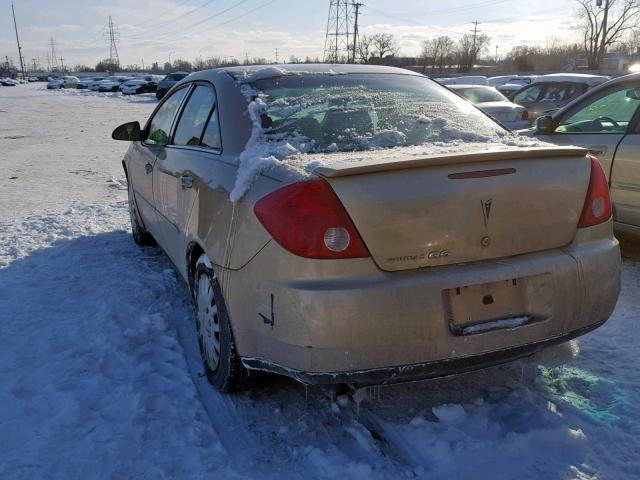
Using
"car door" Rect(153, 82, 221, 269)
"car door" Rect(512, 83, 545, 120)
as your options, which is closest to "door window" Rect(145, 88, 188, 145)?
"car door" Rect(153, 82, 221, 269)

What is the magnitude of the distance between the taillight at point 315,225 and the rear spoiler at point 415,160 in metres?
0.09

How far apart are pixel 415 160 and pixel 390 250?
1.25 ft

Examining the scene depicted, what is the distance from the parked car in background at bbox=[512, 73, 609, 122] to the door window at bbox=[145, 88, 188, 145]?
9.86m

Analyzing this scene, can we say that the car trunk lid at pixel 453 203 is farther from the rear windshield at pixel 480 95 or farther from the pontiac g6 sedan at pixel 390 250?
the rear windshield at pixel 480 95

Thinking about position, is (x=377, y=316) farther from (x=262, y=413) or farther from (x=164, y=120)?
(x=164, y=120)

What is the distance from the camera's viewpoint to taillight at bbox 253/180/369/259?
221cm

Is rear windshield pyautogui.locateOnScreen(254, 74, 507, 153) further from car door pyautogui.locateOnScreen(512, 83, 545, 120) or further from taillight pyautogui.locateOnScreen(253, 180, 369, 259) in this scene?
car door pyautogui.locateOnScreen(512, 83, 545, 120)

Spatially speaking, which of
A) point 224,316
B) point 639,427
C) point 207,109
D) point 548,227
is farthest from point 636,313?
point 207,109

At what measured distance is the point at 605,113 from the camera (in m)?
5.25

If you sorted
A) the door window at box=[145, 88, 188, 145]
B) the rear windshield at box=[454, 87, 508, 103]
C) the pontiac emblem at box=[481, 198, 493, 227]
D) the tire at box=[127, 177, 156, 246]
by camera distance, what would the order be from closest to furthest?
the pontiac emblem at box=[481, 198, 493, 227] < the door window at box=[145, 88, 188, 145] < the tire at box=[127, 177, 156, 246] < the rear windshield at box=[454, 87, 508, 103]

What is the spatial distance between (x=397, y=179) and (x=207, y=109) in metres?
1.59

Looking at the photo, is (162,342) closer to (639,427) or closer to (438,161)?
(438,161)

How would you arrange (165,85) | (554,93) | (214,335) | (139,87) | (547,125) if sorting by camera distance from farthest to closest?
(139,87) < (165,85) < (554,93) < (547,125) < (214,335)

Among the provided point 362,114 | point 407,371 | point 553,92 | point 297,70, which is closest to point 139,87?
point 553,92
